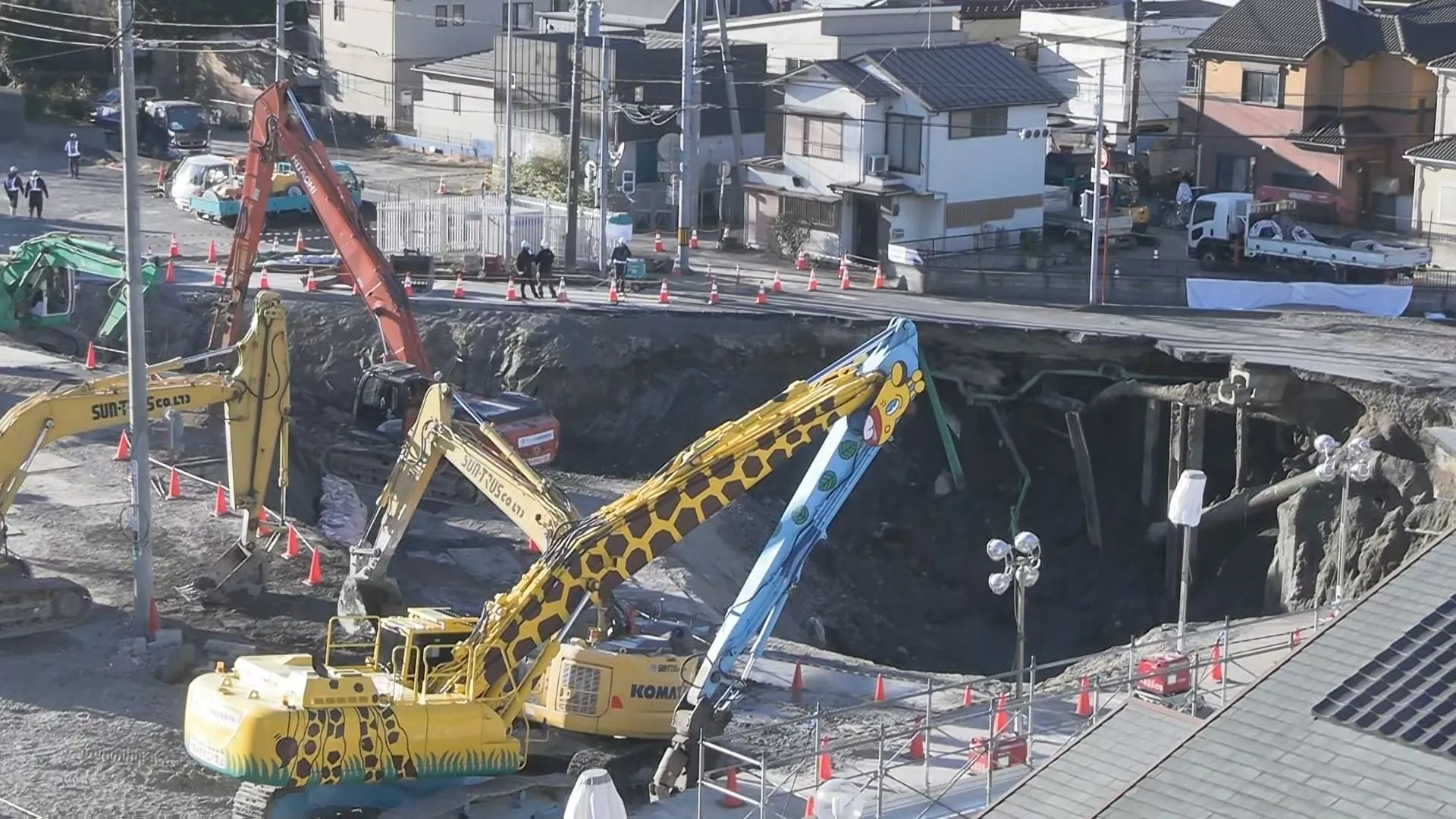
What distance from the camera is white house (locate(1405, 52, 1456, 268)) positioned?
48125 millimetres

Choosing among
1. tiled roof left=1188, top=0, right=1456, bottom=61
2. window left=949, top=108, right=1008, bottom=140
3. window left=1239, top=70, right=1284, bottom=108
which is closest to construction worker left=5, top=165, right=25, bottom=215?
window left=949, top=108, right=1008, bottom=140

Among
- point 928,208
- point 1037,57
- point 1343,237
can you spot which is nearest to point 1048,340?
point 928,208

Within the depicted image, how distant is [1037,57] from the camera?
211ft

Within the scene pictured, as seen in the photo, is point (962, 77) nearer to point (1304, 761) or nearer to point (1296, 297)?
point (1296, 297)

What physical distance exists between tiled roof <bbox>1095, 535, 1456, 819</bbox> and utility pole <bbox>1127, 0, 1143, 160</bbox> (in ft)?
143

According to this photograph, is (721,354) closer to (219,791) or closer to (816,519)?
(816,519)

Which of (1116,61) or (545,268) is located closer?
(545,268)

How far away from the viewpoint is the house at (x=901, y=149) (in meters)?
47.1

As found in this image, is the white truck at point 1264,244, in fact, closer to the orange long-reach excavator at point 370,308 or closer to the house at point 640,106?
the house at point 640,106

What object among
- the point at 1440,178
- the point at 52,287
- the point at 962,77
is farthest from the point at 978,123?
the point at 52,287

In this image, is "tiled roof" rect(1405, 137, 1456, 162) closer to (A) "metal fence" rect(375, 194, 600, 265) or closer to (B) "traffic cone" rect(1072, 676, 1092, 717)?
(A) "metal fence" rect(375, 194, 600, 265)

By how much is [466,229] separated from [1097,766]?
32.4 meters

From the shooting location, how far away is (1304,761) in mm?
14891

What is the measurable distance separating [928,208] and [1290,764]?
33.3m
